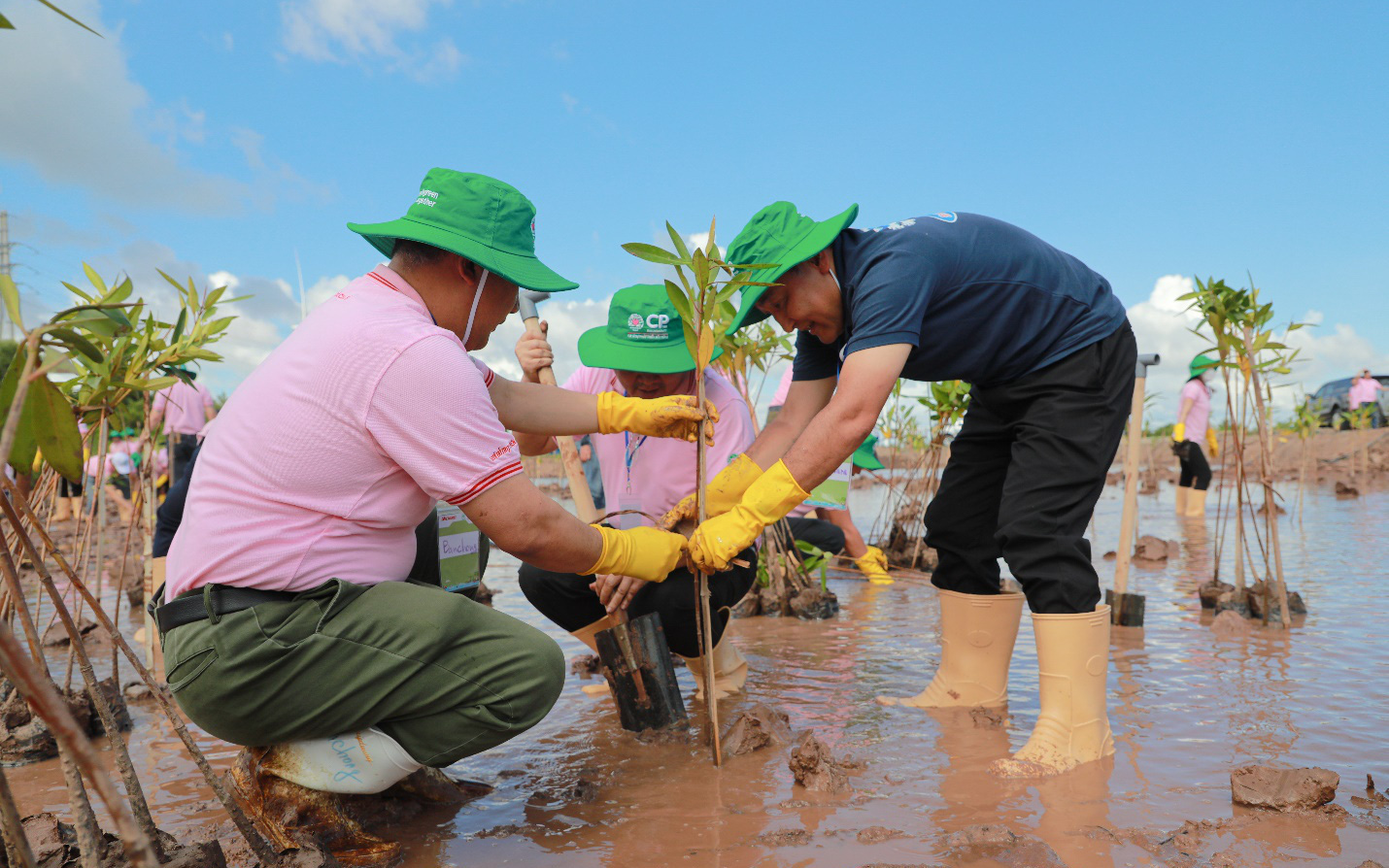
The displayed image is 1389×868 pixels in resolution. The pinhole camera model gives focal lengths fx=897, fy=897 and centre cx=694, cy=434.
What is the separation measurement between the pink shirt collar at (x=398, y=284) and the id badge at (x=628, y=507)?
1.33m

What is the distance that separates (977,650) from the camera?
9.59 ft

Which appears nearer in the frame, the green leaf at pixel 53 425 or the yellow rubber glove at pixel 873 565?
the green leaf at pixel 53 425

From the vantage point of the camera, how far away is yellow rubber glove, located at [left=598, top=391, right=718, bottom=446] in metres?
2.56

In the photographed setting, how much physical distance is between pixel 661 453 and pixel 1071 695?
5.19 ft

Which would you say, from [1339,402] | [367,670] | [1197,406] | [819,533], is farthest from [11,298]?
[1339,402]

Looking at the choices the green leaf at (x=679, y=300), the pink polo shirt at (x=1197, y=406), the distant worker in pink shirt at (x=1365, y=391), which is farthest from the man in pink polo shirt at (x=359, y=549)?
the distant worker in pink shirt at (x=1365, y=391)

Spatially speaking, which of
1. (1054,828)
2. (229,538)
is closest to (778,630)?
(1054,828)

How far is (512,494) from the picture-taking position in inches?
75.5

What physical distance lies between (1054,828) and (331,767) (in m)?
1.58

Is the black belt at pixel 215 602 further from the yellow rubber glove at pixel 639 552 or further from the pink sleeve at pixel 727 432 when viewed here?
the pink sleeve at pixel 727 432

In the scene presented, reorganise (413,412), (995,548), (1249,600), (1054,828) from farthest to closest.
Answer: (1249,600) → (995,548) → (1054,828) → (413,412)

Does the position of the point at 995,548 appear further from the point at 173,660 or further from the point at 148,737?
the point at 148,737

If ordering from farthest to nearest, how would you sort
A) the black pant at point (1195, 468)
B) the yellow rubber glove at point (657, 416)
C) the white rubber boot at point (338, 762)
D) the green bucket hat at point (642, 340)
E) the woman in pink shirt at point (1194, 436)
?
the black pant at point (1195, 468) → the woman in pink shirt at point (1194, 436) → the green bucket hat at point (642, 340) → the yellow rubber glove at point (657, 416) → the white rubber boot at point (338, 762)

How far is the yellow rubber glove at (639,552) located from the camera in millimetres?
2264
